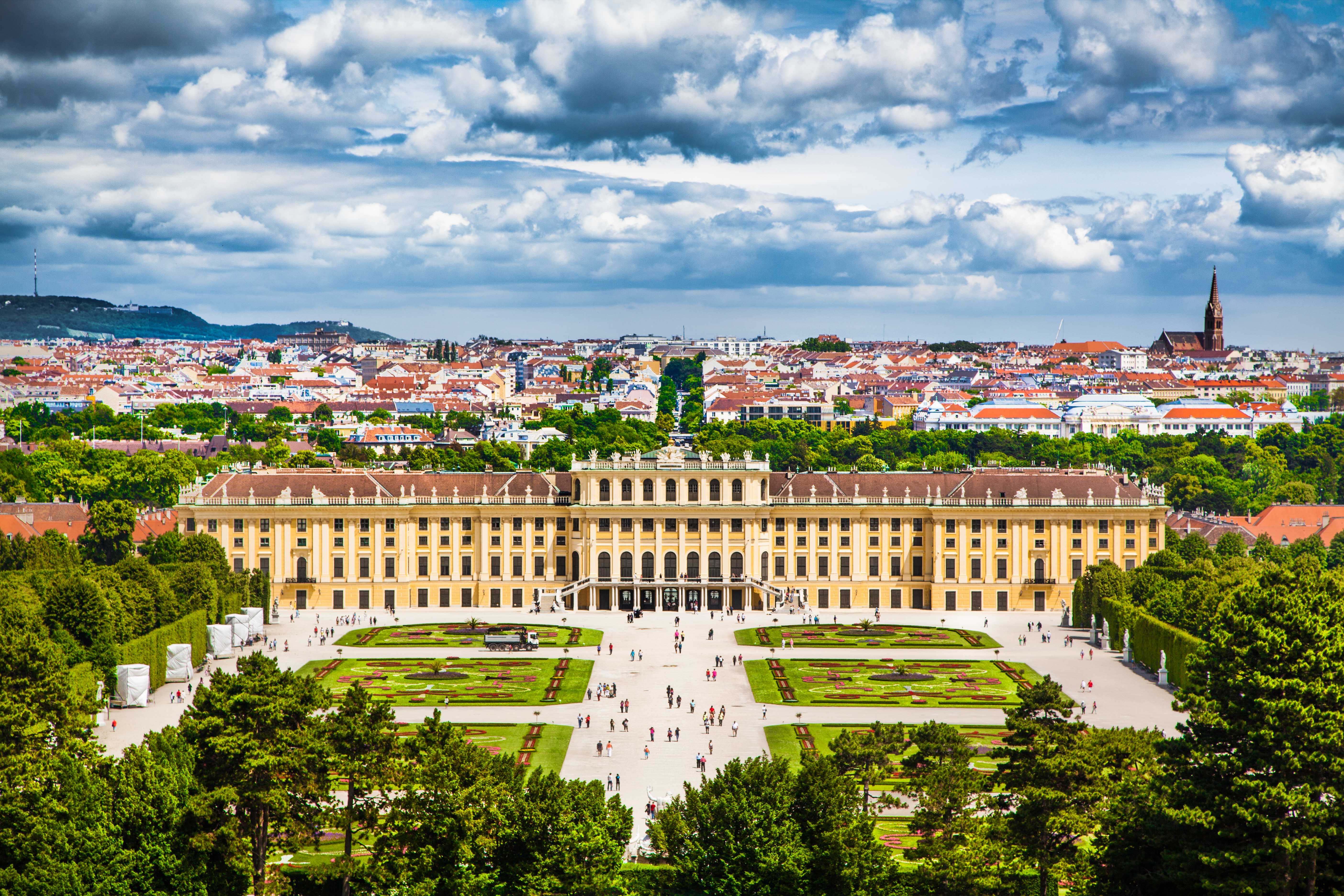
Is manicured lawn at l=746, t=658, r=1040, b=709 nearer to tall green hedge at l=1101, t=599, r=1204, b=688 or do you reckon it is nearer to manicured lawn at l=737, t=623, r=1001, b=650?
manicured lawn at l=737, t=623, r=1001, b=650

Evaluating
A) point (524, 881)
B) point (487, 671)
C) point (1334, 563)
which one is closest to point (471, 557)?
point (487, 671)

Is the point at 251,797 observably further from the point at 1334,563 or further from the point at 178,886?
the point at 1334,563

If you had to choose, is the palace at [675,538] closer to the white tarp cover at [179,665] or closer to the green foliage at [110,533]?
the green foliage at [110,533]

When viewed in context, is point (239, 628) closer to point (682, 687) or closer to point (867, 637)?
point (682, 687)

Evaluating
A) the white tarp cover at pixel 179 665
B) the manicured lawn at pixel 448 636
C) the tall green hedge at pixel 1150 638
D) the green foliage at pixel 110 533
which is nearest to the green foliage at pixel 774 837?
the tall green hedge at pixel 1150 638

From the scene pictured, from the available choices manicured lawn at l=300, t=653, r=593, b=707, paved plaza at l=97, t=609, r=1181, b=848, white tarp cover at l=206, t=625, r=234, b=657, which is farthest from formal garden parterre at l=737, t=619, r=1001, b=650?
white tarp cover at l=206, t=625, r=234, b=657

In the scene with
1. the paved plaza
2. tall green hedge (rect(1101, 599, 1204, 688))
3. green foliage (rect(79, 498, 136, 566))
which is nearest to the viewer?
the paved plaza
